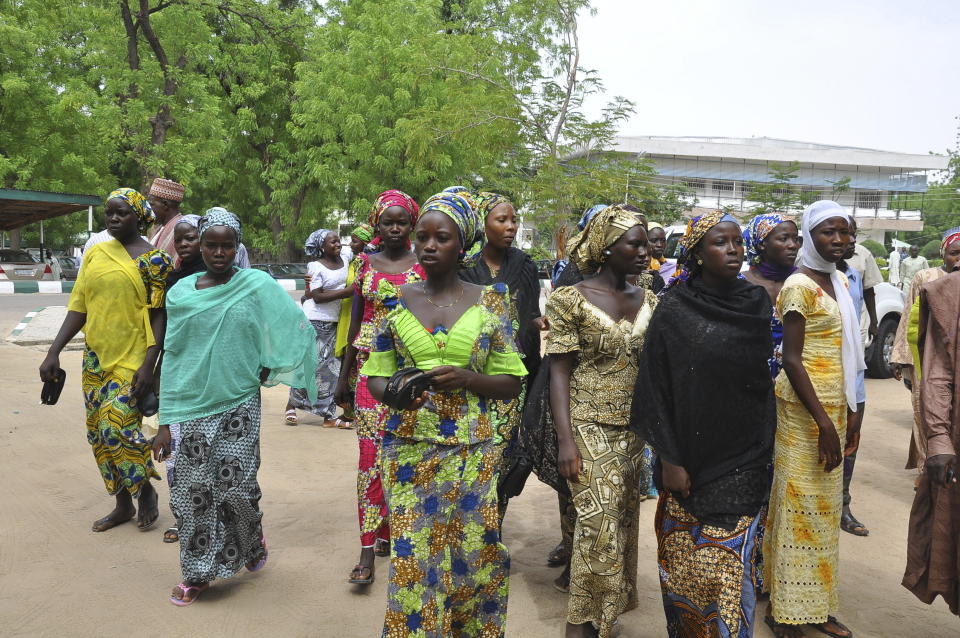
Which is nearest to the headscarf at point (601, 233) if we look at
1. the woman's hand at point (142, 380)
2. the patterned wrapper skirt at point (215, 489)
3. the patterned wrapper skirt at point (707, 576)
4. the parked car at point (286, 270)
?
the patterned wrapper skirt at point (707, 576)

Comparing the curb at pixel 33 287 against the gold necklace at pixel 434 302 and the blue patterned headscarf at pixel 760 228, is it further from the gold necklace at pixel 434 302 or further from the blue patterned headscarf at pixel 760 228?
the gold necklace at pixel 434 302

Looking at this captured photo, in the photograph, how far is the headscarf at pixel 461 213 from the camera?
2891 mm

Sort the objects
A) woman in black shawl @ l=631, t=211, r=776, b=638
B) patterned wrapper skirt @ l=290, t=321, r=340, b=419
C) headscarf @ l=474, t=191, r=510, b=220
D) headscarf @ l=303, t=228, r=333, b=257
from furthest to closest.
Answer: patterned wrapper skirt @ l=290, t=321, r=340, b=419, headscarf @ l=303, t=228, r=333, b=257, headscarf @ l=474, t=191, r=510, b=220, woman in black shawl @ l=631, t=211, r=776, b=638

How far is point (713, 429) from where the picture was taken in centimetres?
307

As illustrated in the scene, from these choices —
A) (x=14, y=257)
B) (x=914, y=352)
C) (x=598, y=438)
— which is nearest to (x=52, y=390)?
(x=598, y=438)

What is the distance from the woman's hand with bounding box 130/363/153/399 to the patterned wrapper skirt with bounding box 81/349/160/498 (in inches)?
3.7

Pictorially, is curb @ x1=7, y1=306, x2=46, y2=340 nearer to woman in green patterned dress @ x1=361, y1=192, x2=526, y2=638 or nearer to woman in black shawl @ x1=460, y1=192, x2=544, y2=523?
woman in black shawl @ x1=460, y1=192, x2=544, y2=523

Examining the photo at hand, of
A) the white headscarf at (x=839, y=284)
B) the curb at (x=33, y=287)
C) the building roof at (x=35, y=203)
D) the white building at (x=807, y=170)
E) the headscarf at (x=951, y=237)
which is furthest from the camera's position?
the white building at (x=807, y=170)

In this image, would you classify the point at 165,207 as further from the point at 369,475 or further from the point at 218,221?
the point at 369,475

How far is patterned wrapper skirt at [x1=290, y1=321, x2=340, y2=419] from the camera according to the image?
8320mm

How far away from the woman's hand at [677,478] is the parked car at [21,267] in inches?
1013

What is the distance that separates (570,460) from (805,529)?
1.32 metres

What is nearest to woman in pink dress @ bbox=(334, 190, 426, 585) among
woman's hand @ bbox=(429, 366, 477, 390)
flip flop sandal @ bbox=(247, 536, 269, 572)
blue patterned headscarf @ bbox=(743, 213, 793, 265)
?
flip flop sandal @ bbox=(247, 536, 269, 572)

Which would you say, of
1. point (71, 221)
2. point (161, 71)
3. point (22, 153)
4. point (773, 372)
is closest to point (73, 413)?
point (773, 372)
